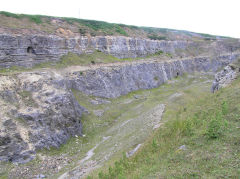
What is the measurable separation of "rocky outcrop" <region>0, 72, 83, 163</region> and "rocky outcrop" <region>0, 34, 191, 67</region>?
7.00 metres

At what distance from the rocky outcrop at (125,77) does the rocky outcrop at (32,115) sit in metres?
8.48

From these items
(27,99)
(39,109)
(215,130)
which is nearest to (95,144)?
(39,109)

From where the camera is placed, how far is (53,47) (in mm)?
37156

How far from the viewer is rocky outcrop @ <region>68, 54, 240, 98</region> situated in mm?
35812

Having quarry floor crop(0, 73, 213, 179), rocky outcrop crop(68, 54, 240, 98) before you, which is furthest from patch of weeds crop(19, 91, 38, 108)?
rocky outcrop crop(68, 54, 240, 98)

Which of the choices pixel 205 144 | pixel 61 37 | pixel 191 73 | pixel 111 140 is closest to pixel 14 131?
pixel 111 140

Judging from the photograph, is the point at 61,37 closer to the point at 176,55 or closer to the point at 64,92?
the point at 64,92

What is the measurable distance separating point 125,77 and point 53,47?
60.3 ft

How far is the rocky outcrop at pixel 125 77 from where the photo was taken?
35812 mm

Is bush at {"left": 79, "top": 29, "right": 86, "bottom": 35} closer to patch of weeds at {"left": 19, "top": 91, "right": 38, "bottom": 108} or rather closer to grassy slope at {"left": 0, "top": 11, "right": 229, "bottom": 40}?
grassy slope at {"left": 0, "top": 11, "right": 229, "bottom": 40}

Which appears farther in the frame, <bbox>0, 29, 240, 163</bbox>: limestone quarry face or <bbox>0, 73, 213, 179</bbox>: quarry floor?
<bbox>0, 29, 240, 163</bbox>: limestone quarry face

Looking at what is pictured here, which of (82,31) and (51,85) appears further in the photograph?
(82,31)

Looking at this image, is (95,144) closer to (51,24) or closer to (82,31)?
(51,24)

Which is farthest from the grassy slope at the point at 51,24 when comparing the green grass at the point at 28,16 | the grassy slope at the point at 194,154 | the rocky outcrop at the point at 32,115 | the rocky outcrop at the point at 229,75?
the rocky outcrop at the point at 229,75
